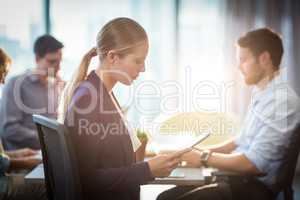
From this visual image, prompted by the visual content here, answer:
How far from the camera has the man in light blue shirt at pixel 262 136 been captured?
2.06 meters

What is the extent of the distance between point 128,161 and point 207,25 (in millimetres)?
2666

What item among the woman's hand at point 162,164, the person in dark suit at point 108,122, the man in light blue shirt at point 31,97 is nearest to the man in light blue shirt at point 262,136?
the woman's hand at point 162,164

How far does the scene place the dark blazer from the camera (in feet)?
4.66

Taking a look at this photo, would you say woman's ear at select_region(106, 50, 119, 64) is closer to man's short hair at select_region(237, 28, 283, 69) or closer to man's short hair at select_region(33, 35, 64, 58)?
man's short hair at select_region(237, 28, 283, 69)

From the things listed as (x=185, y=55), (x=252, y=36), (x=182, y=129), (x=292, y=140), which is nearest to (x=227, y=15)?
(x=185, y=55)

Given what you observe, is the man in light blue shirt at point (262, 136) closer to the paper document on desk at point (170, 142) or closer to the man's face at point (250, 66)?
the man's face at point (250, 66)

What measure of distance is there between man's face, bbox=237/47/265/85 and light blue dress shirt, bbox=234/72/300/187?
0.10 metres

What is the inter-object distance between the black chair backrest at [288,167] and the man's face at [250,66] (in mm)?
393

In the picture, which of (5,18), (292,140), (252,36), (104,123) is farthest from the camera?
(5,18)

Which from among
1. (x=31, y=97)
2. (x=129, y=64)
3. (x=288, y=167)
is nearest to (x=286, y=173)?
(x=288, y=167)

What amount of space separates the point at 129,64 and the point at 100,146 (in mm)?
333

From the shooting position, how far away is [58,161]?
1469 mm

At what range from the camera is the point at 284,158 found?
2.06 meters

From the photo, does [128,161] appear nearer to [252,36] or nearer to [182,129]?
[252,36]
